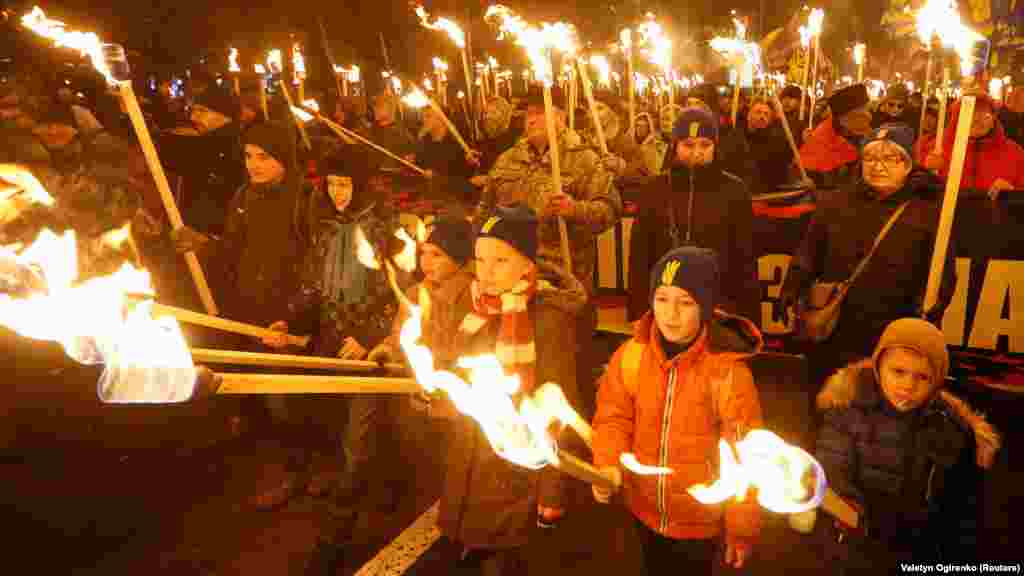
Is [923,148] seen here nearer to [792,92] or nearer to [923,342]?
[792,92]

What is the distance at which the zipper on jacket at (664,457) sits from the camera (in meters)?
2.66

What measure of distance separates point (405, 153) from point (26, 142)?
435 centimetres

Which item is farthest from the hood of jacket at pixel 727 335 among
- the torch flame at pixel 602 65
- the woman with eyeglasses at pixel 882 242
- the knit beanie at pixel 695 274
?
the torch flame at pixel 602 65

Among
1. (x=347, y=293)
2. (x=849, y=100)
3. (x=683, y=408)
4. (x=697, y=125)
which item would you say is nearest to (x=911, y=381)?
(x=683, y=408)

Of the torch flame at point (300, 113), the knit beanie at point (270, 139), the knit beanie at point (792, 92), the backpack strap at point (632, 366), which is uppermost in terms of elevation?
the knit beanie at point (792, 92)

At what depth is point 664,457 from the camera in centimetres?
269

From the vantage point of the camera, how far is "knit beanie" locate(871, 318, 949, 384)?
2742 mm

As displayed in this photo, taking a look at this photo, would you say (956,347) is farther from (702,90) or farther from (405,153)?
(405,153)

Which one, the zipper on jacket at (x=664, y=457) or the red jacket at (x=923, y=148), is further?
the red jacket at (x=923, y=148)

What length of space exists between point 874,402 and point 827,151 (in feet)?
17.4

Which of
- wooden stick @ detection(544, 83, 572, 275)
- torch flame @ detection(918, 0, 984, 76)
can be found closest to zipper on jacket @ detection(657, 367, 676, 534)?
wooden stick @ detection(544, 83, 572, 275)

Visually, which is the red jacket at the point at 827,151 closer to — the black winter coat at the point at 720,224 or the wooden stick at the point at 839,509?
the black winter coat at the point at 720,224

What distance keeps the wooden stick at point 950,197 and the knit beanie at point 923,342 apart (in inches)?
32.5

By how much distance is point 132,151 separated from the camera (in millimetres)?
7727
